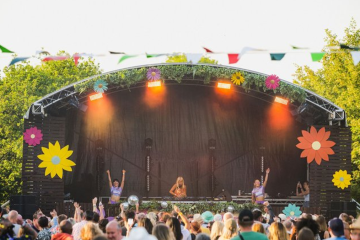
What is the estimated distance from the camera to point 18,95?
122 feet

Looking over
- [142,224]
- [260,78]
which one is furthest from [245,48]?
[260,78]

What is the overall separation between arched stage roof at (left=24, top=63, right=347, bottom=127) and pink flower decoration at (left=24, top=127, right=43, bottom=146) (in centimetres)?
44

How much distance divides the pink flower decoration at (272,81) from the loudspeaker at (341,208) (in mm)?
3608

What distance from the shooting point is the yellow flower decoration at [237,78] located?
70.0 ft

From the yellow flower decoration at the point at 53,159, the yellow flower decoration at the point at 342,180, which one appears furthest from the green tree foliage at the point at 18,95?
the yellow flower decoration at the point at 342,180

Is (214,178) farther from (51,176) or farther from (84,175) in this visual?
(51,176)

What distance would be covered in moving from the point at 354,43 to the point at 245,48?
18.9m

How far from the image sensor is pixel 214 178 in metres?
24.6

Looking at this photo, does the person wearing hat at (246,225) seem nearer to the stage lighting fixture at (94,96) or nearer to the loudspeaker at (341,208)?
the loudspeaker at (341,208)

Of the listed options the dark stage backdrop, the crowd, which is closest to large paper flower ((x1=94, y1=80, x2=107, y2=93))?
the dark stage backdrop

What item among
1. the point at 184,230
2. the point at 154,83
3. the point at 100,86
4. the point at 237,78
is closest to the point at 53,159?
the point at 100,86

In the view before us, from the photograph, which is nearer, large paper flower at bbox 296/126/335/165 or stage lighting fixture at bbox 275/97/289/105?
large paper flower at bbox 296/126/335/165

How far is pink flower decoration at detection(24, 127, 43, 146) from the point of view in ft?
69.2

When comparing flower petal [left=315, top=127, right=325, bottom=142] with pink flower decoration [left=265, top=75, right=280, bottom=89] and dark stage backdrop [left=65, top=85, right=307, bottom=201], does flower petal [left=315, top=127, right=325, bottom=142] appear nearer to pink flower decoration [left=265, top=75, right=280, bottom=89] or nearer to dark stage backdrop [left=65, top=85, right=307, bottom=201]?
pink flower decoration [left=265, top=75, right=280, bottom=89]
